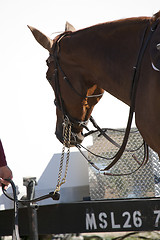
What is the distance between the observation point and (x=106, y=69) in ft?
7.95

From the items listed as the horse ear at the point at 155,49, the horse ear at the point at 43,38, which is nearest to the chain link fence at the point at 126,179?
the horse ear at the point at 43,38

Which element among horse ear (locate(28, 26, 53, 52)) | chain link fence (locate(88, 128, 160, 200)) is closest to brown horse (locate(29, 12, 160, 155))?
horse ear (locate(28, 26, 53, 52))

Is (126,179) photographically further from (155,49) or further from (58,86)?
(155,49)

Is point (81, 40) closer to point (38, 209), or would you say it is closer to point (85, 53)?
point (85, 53)

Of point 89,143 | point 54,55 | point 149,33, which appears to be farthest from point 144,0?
point 149,33

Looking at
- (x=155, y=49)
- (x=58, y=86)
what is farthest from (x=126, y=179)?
(x=155, y=49)

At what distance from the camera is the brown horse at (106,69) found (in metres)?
2.04

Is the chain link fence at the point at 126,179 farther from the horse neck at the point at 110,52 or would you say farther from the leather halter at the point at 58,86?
the horse neck at the point at 110,52

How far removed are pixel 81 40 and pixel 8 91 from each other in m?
1.79

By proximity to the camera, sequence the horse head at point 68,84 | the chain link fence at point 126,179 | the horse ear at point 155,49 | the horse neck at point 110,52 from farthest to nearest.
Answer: the chain link fence at point 126,179, the horse head at point 68,84, the horse neck at point 110,52, the horse ear at point 155,49

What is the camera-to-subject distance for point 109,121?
4.24 meters

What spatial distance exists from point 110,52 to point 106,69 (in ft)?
0.34

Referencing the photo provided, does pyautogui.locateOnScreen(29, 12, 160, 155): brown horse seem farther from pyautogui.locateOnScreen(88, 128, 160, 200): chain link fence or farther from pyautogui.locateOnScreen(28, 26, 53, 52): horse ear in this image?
pyautogui.locateOnScreen(88, 128, 160, 200): chain link fence

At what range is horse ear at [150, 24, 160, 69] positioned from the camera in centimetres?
197
